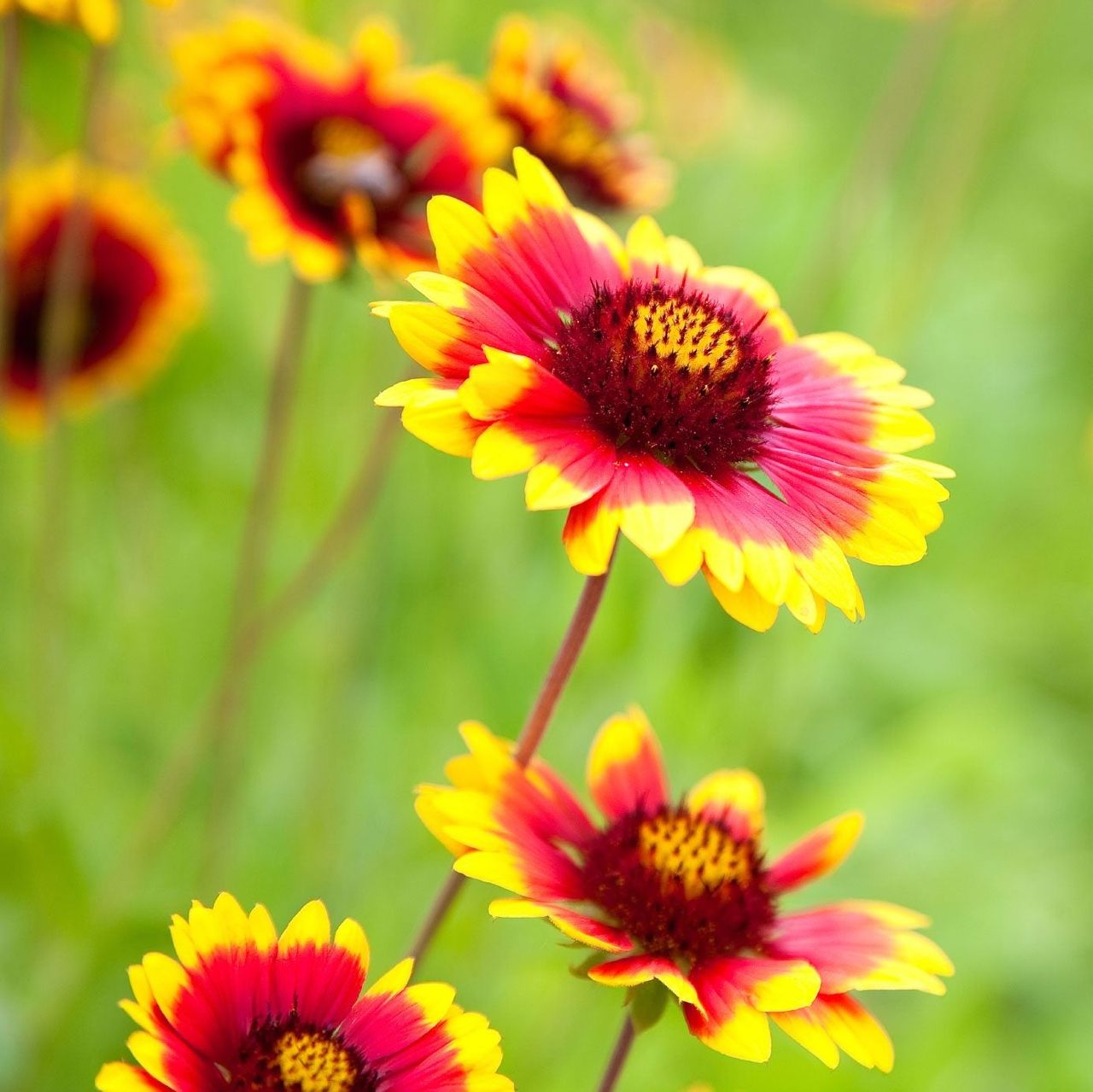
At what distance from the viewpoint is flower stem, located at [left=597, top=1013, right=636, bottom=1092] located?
1.23 ft

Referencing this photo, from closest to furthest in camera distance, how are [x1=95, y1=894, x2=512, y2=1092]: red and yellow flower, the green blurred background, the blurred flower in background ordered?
[x1=95, y1=894, x2=512, y2=1092]: red and yellow flower, the green blurred background, the blurred flower in background

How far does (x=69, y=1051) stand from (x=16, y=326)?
544 mm

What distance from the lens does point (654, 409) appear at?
45 centimetres

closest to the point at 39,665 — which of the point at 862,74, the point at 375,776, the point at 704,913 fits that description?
the point at 375,776

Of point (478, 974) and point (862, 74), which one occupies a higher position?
point (862, 74)

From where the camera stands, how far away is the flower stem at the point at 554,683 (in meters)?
0.39

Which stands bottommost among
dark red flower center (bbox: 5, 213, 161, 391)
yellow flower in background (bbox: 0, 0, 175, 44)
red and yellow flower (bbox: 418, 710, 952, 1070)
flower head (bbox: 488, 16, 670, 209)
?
red and yellow flower (bbox: 418, 710, 952, 1070)

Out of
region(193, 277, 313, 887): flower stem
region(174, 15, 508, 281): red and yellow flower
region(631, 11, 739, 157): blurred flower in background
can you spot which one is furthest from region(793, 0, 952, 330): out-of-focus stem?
region(193, 277, 313, 887): flower stem

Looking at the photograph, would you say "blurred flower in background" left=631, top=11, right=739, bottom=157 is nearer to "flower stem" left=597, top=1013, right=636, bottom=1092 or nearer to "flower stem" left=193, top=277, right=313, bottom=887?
"flower stem" left=193, top=277, right=313, bottom=887

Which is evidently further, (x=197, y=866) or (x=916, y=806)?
(x=916, y=806)

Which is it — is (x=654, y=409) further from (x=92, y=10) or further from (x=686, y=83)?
(x=686, y=83)

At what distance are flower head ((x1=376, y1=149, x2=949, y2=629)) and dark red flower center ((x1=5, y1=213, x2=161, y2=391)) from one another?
57 centimetres

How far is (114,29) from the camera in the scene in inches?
21.8

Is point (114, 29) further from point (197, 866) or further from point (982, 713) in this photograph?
point (982, 713)
